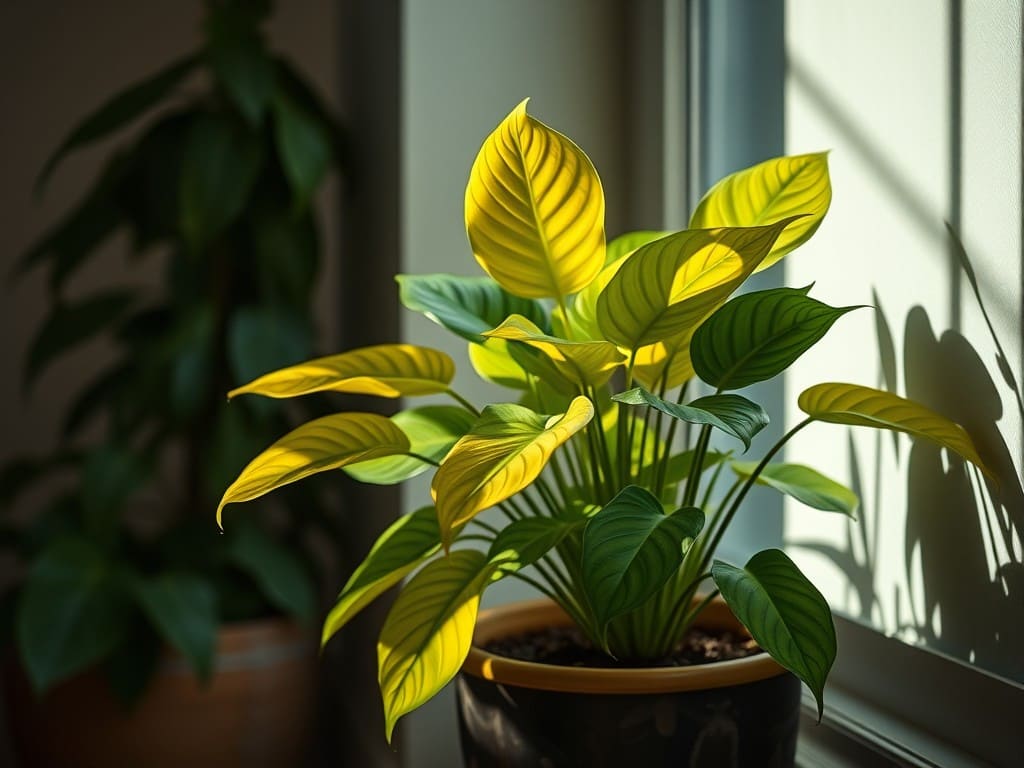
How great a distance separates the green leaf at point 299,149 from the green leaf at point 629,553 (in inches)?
35.9

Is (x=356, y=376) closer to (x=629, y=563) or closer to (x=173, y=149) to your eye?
(x=629, y=563)

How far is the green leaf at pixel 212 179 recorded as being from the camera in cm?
134

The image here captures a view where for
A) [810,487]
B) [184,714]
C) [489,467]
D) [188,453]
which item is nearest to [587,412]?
[489,467]

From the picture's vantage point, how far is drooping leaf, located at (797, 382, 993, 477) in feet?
2.10

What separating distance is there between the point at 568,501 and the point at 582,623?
98mm

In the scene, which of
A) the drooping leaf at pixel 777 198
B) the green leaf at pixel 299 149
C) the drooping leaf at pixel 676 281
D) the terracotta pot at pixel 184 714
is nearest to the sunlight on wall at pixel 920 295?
the drooping leaf at pixel 777 198

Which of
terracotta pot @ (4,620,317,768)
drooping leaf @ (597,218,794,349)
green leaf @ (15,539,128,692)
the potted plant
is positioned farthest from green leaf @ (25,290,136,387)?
drooping leaf @ (597,218,794,349)

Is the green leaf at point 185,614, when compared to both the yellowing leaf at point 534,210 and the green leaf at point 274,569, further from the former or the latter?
the yellowing leaf at point 534,210

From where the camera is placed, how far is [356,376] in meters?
0.75

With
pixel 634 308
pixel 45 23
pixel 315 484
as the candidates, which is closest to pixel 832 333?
pixel 634 308

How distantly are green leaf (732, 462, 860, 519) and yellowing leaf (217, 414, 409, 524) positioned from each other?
30 centimetres

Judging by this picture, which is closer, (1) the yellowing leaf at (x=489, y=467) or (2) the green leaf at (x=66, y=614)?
(1) the yellowing leaf at (x=489, y=467)

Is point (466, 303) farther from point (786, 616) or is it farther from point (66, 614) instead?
point (66, 614)

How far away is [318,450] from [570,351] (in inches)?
7.6
